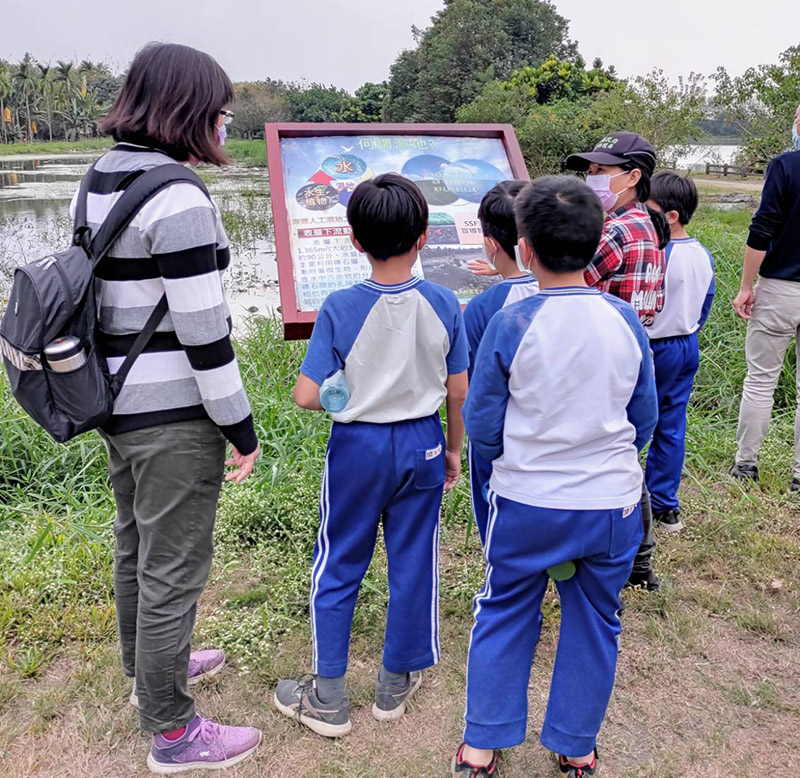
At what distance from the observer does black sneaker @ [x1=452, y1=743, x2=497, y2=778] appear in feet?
6.10

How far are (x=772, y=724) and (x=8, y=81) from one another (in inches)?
2004

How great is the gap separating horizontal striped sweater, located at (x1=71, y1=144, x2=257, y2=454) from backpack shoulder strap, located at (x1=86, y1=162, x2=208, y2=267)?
0.01 meters

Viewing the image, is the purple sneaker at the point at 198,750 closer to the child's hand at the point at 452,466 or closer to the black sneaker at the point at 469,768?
the black sneaker at the point at 469,768

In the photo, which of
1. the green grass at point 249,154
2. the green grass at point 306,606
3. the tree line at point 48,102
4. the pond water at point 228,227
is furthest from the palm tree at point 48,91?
the green grass at point 306,606

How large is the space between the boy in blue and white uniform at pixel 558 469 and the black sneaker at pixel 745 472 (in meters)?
2.11

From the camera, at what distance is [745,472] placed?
3672 millimetres

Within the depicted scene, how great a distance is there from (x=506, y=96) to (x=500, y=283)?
2466 centimetres

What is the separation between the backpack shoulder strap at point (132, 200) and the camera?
62.4 inches

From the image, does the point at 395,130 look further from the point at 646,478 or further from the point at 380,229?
the point at 646,478

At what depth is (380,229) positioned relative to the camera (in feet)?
6.02

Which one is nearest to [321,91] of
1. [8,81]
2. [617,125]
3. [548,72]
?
[8,81]

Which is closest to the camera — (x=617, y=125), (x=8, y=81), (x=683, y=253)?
(x=683, y=253)

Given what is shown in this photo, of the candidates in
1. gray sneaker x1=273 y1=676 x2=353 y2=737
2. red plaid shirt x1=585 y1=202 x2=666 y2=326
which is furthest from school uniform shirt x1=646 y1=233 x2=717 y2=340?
gray sneaker x1=273 y1=676 x2=353 y2=737

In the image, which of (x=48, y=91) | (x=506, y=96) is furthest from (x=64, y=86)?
(x=506, y=96)
